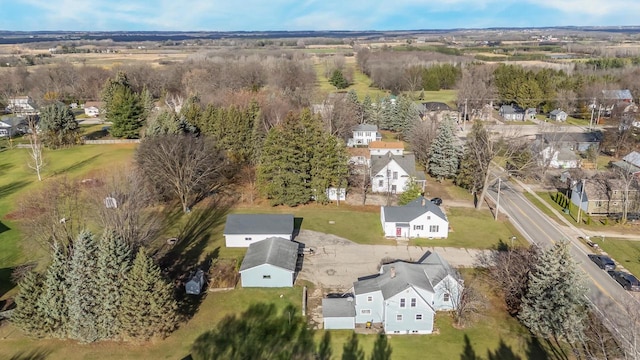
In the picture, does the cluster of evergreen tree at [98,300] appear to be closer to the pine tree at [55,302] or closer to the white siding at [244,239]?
the pine tree at [55,302]

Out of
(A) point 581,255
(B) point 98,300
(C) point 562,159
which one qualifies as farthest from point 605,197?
(B) point 98,300

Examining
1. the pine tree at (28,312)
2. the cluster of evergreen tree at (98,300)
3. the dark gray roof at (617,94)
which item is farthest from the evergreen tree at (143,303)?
the dark gray roof at (617,94)

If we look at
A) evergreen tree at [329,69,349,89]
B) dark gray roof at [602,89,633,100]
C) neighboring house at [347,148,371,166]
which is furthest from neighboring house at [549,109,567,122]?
evergreen tree at [329,69,349,89]

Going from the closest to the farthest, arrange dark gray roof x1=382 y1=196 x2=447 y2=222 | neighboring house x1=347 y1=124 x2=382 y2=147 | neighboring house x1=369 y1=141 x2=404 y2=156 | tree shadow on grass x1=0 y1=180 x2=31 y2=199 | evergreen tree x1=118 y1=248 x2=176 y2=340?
evergreen tree x1=118 y1=248 x2=176 y2=340 → dark gray roof x1=382 y1=196 x2=447 y2=222 → tree shadow on grass x1=0 y1=180 x2=31 y2=199 → neighboring house x1=369 y1=141 x2=404 y2=156 → neighboring house x1=347 y1=124 x2=382 y2=147

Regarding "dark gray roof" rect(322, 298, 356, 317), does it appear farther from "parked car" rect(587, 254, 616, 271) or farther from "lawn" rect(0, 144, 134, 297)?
"lawn" rect(0, 144, 134, 297)

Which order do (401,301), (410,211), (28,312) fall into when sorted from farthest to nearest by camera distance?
(410,211) → (401,301) → (28,312)

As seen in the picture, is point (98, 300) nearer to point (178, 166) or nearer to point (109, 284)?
point (109, 284)

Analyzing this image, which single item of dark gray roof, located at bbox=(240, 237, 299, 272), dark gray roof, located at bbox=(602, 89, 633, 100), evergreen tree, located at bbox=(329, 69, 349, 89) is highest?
evergreen tree, located at bbox=(329, 69, 349, 89)
